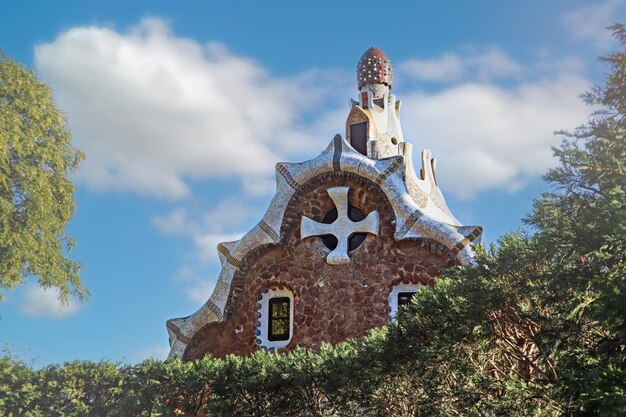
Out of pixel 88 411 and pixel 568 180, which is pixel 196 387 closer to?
pixel 88 411

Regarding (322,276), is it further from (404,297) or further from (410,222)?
(410,222)

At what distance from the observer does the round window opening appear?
15.2 metres


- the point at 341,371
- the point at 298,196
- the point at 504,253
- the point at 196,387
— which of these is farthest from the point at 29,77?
the point at 504,253

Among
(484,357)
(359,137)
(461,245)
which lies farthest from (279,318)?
(484,357)

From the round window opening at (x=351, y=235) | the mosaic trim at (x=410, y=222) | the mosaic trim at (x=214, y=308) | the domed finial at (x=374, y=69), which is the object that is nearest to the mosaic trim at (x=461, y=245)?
the mosaic trim at (x=410, y=222)

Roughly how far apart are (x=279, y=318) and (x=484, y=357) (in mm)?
6176

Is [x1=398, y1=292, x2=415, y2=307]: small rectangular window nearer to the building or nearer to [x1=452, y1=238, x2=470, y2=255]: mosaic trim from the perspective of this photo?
the building

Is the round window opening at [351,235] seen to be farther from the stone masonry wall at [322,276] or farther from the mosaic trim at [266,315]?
the mosaic trim at [266,315]

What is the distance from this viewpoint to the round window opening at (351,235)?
15.2 meters

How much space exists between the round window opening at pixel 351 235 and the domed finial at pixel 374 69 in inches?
156

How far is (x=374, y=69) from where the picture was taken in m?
18.1

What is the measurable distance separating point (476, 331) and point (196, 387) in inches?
202

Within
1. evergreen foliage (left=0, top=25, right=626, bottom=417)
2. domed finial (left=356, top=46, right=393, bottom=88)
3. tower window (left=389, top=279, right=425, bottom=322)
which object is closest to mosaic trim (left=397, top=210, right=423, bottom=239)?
tower window (left=389, top=279, right=425, bottom=322)

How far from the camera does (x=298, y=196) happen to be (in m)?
15.8
